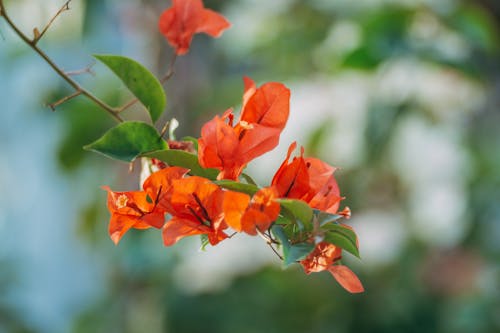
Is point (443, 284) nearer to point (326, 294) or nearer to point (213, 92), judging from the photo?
point (326, 294)

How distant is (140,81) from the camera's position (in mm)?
502

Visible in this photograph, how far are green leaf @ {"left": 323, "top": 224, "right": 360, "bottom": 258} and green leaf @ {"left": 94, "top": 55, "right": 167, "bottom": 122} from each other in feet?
0.54

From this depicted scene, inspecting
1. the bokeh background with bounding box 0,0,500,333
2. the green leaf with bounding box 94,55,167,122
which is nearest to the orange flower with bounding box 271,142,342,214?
the green leaf with bounding box 94,55,167,122

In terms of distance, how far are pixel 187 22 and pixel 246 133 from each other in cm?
17

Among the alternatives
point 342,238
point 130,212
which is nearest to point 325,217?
point 342,238

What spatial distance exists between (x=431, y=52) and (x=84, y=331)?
1571 millimetres

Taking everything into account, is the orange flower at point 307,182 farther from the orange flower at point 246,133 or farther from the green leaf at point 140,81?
the green leaf at point 140,81

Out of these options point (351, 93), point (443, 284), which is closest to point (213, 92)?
point (351, 93)

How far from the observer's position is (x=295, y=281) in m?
2.30

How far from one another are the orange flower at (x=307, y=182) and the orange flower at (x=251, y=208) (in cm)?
3

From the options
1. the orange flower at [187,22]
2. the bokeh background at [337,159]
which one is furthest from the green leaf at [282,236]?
the bokeh background at [337,159]

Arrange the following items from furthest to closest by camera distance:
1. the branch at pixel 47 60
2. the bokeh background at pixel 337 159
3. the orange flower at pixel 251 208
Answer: the bokeh background at pixel 337 159, the branch at pixel 47 60, the orange flower at pixel 251 208

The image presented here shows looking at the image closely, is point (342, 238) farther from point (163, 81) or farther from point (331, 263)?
point (163, 81)

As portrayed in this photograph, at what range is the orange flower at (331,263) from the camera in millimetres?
408
